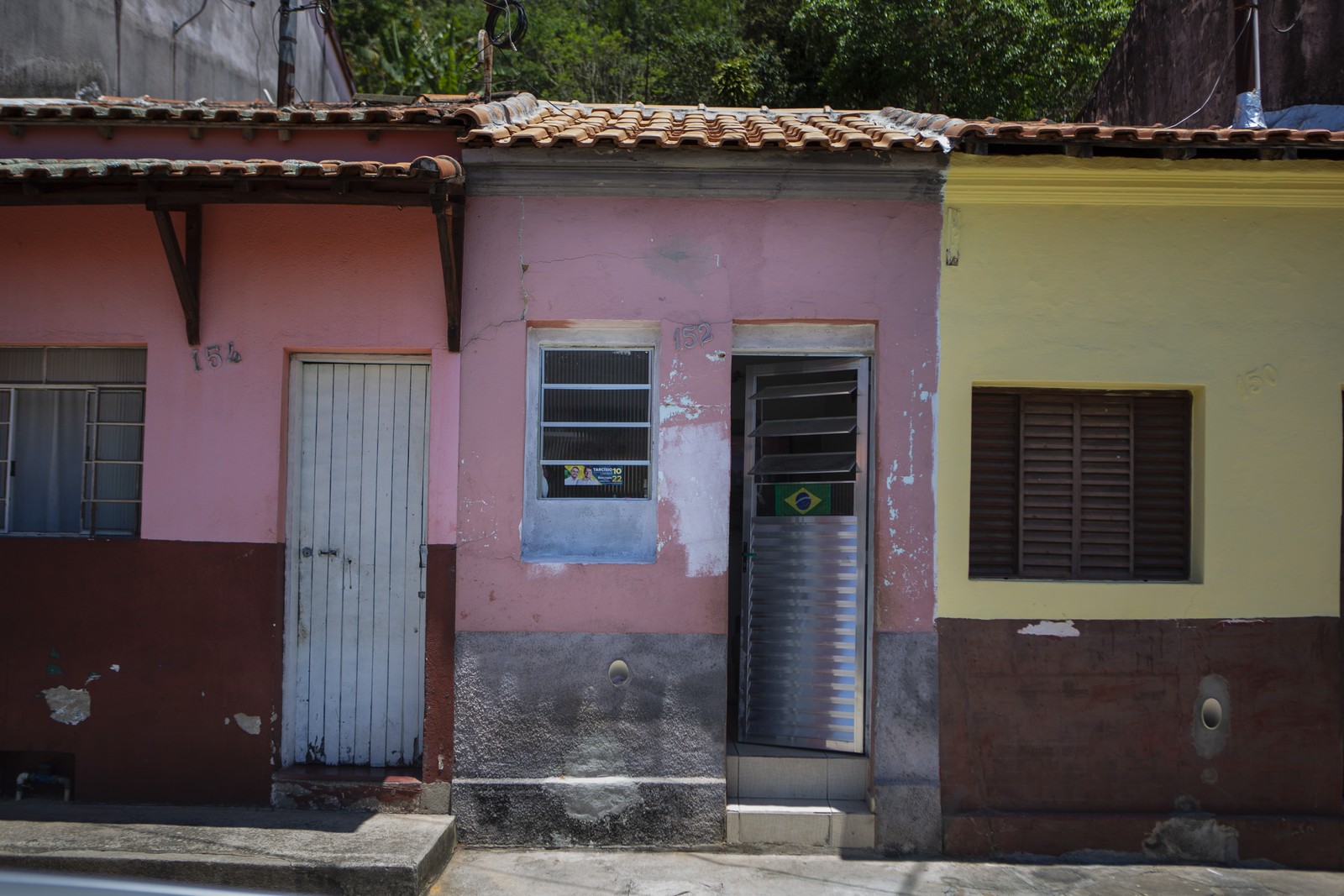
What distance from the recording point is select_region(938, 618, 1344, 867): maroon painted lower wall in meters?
6.27

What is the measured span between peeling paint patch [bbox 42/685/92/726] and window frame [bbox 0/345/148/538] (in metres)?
0.94

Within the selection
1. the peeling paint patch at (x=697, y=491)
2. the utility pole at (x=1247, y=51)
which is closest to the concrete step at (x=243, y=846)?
the peeling paint patch at (x=697, y=491)

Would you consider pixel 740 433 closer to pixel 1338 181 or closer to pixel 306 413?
pixel 306 413

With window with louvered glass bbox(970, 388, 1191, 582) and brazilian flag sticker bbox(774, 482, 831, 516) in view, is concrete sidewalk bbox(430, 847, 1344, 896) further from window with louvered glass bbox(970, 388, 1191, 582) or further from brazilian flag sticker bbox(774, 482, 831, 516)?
brazilian flag sticker bbox(774, 482, 831, 516)

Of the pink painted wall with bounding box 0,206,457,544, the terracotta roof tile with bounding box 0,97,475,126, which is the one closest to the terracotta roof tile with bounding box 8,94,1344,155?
the terracotta roof tile with bounding box 0,97,475,126

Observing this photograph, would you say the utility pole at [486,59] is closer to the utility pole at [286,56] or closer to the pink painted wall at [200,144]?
the pink painted wall at [200,144]

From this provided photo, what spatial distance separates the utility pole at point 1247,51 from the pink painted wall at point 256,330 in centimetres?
615

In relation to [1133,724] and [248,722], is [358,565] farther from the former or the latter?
[1133,724]

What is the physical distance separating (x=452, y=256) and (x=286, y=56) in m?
4.84

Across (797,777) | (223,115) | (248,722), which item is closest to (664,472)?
(797,777)

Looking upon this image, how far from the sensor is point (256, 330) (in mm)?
6371

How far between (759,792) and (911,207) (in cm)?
364

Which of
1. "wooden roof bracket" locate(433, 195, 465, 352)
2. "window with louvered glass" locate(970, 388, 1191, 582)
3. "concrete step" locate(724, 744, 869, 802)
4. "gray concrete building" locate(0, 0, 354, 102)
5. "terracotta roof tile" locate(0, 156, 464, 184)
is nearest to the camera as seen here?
"terracotta roof tile" locate(0, 156, 464, 184)

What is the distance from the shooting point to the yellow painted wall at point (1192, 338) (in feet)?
20.7
